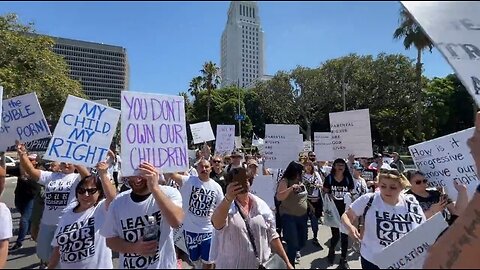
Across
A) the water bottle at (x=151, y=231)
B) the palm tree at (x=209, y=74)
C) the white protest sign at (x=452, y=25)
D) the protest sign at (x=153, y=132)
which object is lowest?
the water bottle at (x=151, y=231)

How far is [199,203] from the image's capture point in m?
5.71

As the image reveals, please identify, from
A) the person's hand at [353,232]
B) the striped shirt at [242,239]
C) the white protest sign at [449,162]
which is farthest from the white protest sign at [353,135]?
the striped shirt at [242,239]

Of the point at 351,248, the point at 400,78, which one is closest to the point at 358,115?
the point at 351,248

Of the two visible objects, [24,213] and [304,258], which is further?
[24,213]

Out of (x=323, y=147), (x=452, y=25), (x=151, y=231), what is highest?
(x=323, y=147)

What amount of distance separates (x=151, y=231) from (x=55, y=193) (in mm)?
3001

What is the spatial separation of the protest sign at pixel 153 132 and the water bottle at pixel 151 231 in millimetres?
381

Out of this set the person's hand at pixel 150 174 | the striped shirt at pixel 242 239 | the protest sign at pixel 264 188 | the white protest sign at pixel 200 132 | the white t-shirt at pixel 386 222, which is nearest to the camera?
the person's hand at pixel 150 174

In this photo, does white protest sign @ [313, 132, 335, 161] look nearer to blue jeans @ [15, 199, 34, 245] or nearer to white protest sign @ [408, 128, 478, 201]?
white protest sign @ [408, 128, 478, 201]

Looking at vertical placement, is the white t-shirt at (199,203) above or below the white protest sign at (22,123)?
below

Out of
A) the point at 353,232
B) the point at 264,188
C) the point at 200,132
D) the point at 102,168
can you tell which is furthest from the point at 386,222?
the point at 200,132

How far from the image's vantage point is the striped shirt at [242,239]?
347cm

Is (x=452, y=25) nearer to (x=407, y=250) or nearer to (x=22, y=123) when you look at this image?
(x=407, y=250)

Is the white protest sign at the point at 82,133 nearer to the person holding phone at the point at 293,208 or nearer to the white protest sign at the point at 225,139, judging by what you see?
the person holding phone at the point at 293,208
